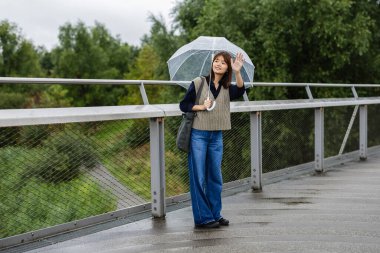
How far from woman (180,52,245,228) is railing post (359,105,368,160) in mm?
5180

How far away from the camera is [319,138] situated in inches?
320

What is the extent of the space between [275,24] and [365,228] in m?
17.3

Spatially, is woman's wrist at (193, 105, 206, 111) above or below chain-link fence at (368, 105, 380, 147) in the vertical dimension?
above

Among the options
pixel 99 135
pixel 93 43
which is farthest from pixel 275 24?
pixel 93 43

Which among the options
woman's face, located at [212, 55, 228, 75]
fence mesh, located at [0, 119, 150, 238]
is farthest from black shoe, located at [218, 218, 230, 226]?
woman's face, located at [212, 55, 228, 75]

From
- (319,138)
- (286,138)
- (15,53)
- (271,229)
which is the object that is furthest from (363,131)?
(15,53)

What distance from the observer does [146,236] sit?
4766 millimetres

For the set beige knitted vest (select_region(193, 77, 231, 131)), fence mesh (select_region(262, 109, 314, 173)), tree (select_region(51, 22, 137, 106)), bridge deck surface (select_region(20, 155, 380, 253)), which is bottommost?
bridge deck surface (select_region(20, 155, 380, 253))

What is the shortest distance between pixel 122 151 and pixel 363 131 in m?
4.83

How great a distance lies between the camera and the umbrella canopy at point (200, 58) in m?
5.10

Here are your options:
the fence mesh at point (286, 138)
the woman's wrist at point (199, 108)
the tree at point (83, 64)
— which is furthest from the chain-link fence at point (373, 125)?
the tree at point (83, 64)

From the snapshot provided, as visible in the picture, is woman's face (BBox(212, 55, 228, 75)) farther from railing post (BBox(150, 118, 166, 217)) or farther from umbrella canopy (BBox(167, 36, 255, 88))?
railing post (BBox(150, 118, 166, 217))

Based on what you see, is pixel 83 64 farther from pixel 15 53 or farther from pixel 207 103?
pixel 207 103

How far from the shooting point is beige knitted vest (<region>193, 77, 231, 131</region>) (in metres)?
4.95
